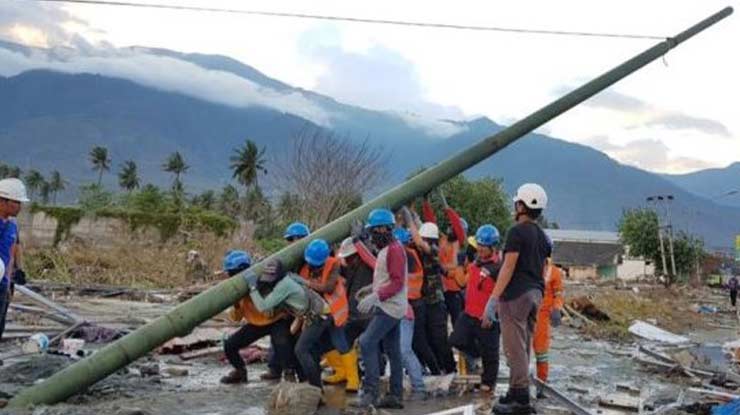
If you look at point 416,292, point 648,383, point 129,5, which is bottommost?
point 648,383

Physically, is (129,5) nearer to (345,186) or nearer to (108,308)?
(108,308)

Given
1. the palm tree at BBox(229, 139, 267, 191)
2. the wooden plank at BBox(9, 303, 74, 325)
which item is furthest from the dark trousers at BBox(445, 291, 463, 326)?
the palm tree at BBox(229, 139, 267, 191)

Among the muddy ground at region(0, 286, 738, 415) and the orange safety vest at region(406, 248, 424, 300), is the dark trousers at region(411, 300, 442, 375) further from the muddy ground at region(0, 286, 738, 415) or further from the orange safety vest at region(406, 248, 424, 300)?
the muddy ground at region(0, 286, 738, 415)

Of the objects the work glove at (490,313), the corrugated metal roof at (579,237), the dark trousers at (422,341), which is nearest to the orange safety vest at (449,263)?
the dark trousers at (422,341)

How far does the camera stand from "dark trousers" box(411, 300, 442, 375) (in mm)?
8531

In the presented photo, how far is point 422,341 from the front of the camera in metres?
8.70

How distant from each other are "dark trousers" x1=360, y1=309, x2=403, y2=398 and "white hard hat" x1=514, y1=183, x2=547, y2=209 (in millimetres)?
1629

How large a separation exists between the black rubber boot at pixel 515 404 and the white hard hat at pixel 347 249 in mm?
2110

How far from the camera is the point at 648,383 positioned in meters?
10.6

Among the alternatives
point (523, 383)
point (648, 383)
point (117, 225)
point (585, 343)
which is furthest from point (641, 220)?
point (523, 383)

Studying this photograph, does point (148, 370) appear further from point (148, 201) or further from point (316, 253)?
point (148, 201)

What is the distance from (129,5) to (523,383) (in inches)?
227

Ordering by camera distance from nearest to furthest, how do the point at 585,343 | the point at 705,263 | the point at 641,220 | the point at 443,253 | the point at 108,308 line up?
1. the point at 443,253
2. the point at 585,343
3. the point at 108,308
4. the point at 641,220
5. the point at 705,263

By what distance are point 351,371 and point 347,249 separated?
1372 mm
